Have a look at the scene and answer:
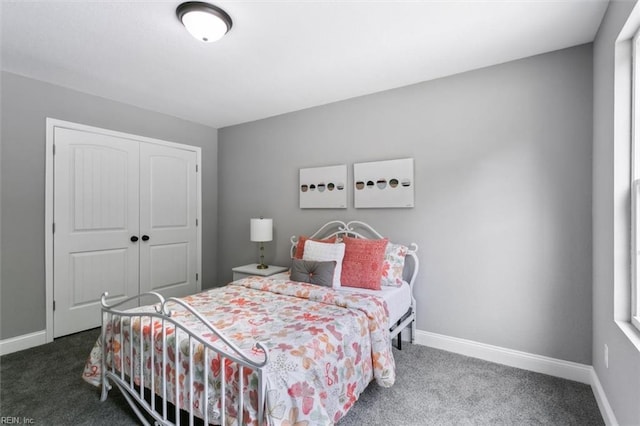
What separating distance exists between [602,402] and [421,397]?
3.50 feet

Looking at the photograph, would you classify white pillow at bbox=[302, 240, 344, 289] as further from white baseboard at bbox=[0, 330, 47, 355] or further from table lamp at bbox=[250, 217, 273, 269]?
white baseboard at bbox=[0, 330, 47, 355]

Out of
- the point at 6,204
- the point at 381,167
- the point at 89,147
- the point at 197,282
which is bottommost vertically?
the point at 197,282

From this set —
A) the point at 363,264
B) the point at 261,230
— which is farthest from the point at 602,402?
the point at 261,230

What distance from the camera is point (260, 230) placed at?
3719mm

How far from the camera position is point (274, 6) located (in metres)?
1.91

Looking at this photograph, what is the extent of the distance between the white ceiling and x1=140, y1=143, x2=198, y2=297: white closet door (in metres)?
0.93

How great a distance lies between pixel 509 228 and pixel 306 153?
7.35ft

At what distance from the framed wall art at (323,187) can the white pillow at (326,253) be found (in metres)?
0.63

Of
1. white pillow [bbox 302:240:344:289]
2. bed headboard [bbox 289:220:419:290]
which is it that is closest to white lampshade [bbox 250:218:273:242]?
bed headboard [bbox 289:220:419:290]

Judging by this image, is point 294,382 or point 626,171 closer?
point 294,382

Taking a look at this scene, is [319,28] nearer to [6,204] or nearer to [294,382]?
[294,382]

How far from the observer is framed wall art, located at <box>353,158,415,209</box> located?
303 centimetres

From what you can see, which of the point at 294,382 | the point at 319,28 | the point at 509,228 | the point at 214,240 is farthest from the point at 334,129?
the point at 294,382

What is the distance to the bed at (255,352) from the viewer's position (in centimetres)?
141
